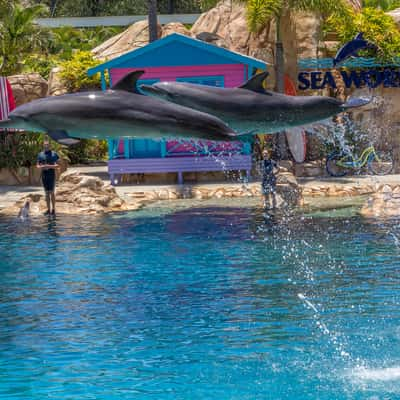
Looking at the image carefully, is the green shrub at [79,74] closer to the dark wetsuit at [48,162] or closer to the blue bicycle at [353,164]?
the blue bicycle at [353,164]

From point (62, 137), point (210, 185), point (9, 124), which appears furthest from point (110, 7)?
point (62, 137)

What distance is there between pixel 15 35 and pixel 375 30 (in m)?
13.0

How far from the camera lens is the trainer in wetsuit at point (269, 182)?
730 inches

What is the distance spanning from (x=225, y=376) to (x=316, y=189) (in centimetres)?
1439

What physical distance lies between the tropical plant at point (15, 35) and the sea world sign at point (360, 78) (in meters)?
10.8

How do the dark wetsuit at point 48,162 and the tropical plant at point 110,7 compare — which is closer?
the dark wetsuit at point 48,162

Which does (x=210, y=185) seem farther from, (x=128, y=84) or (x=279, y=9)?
(x=128, y=84)

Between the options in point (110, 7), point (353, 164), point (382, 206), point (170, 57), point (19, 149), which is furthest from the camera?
point (110, 7)

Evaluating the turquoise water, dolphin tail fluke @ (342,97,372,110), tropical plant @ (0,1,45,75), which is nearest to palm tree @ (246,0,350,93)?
the turquoise water

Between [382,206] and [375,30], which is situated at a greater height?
[375,30]

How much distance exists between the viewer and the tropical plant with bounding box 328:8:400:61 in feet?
85.5

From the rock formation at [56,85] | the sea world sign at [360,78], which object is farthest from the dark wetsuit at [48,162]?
the rock formation at [56,85]

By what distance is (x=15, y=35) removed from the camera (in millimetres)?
30656

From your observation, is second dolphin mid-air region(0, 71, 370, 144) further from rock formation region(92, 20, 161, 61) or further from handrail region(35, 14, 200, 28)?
handrail region(35, 14, 200, 28)
